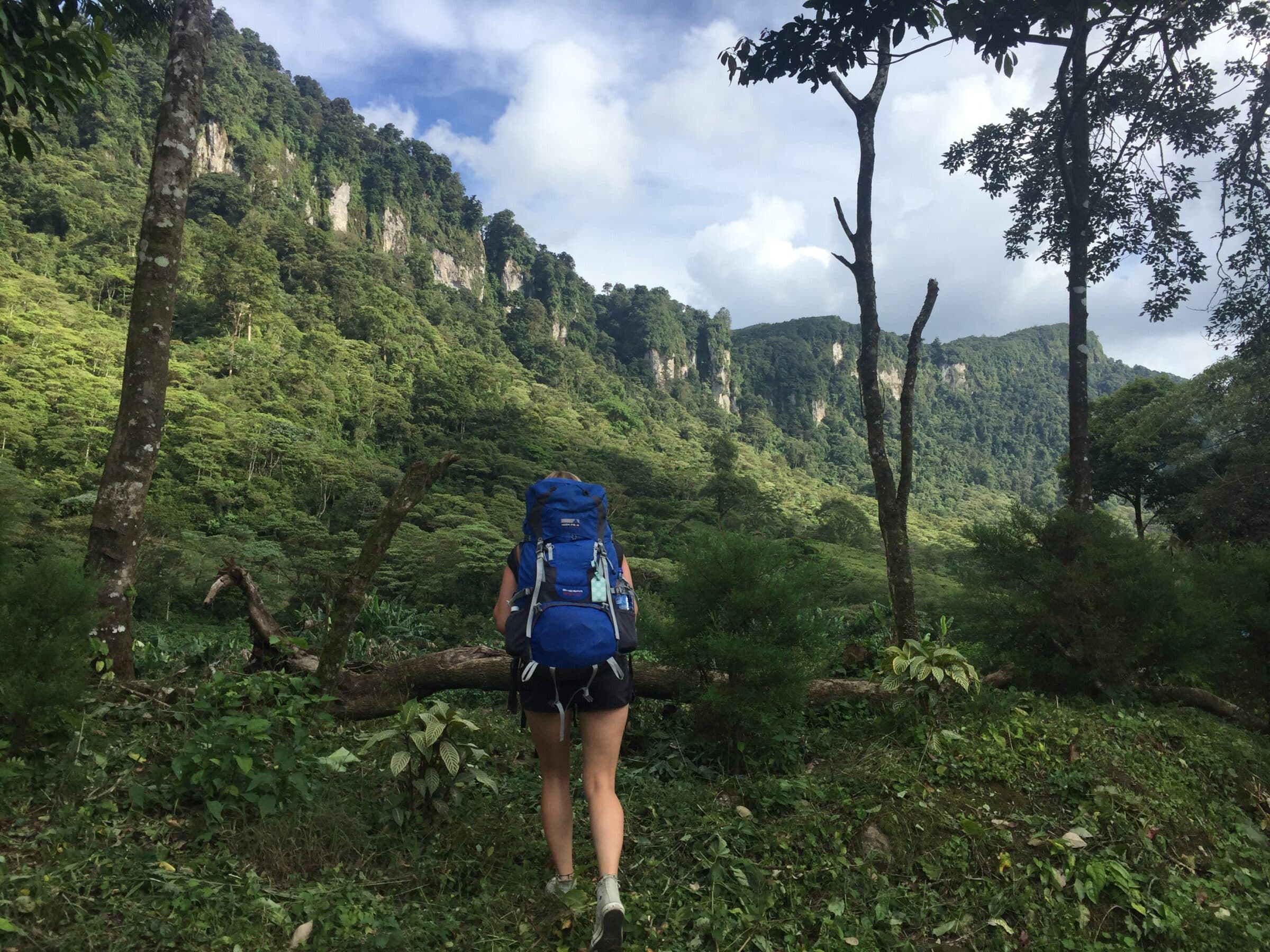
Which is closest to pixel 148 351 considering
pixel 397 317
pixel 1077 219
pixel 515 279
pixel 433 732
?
Answer: pixel 433 732

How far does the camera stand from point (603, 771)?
8.56 feet

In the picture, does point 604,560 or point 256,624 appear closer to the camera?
point 604,560

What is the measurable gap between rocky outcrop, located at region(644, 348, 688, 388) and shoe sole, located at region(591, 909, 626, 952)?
113566mm

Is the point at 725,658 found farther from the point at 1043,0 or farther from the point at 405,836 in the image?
the point at 1043,0

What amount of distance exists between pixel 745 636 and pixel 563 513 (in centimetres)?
163

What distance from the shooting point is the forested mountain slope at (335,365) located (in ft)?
74.7

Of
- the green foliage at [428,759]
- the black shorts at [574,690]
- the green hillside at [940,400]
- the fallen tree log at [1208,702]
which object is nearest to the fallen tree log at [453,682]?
the fallen tree log at [1208,702]

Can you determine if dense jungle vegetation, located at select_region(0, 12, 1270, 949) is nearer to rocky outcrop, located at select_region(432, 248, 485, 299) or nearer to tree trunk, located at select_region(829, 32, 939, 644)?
tree trunk, located at select_region(829, 32, 939, 644)

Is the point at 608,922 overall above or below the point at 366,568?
below

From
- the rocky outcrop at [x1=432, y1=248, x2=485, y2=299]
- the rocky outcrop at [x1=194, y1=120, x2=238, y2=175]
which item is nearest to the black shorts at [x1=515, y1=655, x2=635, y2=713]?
the rocky outcrop at [x1=194, y1=120, x2=238, y2=175]

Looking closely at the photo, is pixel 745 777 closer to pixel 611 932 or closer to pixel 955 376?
pixel 611 932

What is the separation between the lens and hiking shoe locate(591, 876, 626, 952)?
2361mm

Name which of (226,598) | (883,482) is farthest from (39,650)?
(226,598)

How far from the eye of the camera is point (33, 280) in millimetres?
34500
